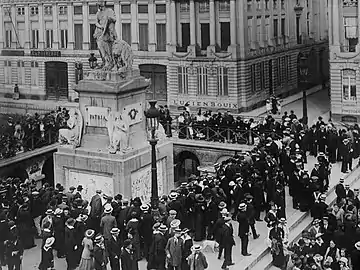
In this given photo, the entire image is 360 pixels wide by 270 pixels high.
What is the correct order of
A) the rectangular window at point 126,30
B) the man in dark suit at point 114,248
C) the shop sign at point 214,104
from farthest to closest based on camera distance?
the rectangular window at point 126,30
the shop sign at point 214,104
the man in dark suit at point 114,248

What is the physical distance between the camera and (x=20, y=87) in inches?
2643

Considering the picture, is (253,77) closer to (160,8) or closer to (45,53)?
(160,8)

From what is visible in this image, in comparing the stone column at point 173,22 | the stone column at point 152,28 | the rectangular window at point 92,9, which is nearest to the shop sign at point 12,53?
the rectangular window at point 92,9

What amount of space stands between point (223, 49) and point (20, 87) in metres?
23.5

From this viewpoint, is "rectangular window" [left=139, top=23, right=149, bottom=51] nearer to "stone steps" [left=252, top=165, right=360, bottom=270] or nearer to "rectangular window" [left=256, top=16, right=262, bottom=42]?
"rectangular window" [left=256, top=16, right=262, bottom=42]

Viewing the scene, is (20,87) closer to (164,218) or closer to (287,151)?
(287,151)

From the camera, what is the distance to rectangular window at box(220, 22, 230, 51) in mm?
53438

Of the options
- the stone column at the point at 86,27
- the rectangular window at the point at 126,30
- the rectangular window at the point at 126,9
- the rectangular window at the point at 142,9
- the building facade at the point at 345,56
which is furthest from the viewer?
the stone column at the point at 86,27

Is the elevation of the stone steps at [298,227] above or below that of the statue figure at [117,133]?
below

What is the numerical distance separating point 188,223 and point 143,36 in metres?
39.5

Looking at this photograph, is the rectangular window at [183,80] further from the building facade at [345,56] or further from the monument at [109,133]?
the monument at [109,133]

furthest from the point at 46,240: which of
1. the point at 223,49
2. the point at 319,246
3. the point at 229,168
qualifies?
the point at 223,49

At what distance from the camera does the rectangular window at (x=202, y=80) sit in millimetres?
54062

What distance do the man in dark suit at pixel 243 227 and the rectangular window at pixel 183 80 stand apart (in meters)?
35.4
